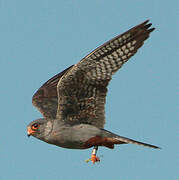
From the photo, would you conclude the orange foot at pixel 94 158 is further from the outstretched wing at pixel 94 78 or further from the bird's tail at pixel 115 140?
the outstretched wing at pixel 94 78

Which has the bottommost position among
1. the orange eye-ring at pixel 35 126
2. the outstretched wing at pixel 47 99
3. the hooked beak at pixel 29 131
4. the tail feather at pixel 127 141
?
the tail feather at pixel 127 141

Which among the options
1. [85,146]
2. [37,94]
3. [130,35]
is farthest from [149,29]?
[37,94]

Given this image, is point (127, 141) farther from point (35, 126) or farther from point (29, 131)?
point (29, 131)

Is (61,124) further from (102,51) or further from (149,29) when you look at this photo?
(149,29)

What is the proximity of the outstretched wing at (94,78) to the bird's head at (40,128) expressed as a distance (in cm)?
38

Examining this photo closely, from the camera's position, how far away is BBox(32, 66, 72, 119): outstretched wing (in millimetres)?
15234

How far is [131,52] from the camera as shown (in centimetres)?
1294

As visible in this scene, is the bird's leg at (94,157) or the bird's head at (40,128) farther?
the bird's head at (40,128)

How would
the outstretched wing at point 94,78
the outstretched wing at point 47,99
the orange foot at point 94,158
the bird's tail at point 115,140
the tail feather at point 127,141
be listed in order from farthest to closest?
1. the outstretched wing at point 47,99
2. the orange foot at point 94,158
3. the bird's tail at point 115,140
4. the tail feather at point 127,141
5. the outstretched wing at point 94,78

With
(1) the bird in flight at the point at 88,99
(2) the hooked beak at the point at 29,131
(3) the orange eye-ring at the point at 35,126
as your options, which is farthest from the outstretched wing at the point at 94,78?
(2) the hooked beak at the point at 29,131

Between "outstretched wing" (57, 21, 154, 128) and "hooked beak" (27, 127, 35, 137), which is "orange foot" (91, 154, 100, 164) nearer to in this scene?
"outstretched wing" (57, 21, 154, 128)

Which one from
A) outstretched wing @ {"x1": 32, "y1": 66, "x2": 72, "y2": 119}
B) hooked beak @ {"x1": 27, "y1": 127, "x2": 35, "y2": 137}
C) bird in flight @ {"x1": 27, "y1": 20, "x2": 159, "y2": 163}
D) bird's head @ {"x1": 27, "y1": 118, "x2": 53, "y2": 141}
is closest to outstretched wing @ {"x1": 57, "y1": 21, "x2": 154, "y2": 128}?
bird in flight @ {"x1": 27, "y1": 20, "x2": 159, "y2": 163}

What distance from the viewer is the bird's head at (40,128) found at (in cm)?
1342

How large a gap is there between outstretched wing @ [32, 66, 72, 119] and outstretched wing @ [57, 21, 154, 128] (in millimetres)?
1483
